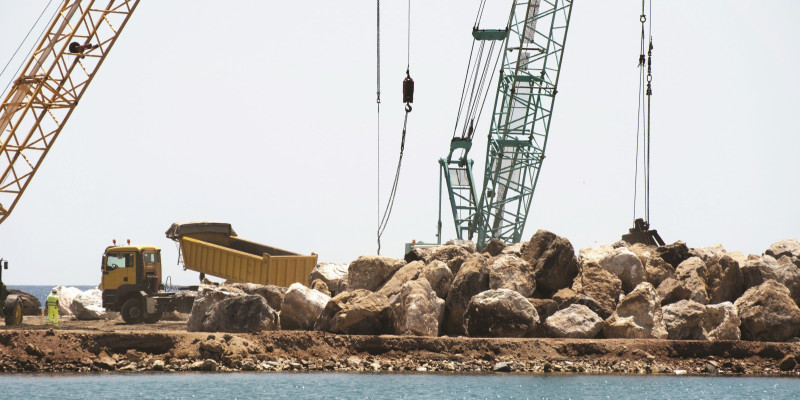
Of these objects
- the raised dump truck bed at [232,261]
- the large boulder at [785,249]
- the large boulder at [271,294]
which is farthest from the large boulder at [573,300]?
the raised dump truck bed at [232,261]

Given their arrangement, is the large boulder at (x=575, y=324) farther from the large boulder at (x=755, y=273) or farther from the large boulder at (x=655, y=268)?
the large boulder at (x=755, y=273)

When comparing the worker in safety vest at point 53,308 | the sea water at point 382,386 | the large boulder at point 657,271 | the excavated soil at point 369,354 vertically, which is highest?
the large boulder at point 657,271

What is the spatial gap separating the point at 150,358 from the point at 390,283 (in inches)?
283

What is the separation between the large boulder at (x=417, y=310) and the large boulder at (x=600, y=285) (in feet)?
13.9

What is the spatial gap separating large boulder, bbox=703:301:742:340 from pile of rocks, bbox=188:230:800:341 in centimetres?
3

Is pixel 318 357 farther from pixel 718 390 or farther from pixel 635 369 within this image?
pixel 718 390

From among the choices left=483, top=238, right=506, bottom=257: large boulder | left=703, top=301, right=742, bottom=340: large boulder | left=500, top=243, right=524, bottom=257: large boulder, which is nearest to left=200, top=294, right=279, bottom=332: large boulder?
left=500, top=243, right=524, bottom=257: large boulder

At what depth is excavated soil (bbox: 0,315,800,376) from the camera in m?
24.8

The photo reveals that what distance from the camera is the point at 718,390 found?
2292 cm

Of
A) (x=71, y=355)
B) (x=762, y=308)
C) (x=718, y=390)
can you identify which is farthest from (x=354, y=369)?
(x=762, y=308)

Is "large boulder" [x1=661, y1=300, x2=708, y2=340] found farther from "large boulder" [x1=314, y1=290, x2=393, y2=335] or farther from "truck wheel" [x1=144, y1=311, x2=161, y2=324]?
"truck wheel" [x1=144, y1=311, x2=161, y2=324]

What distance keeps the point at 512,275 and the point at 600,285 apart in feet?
8.00

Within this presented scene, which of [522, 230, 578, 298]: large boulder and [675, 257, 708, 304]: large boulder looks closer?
[675, 257, 708, 304]: large boulder

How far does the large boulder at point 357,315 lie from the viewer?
2652 centimetres
